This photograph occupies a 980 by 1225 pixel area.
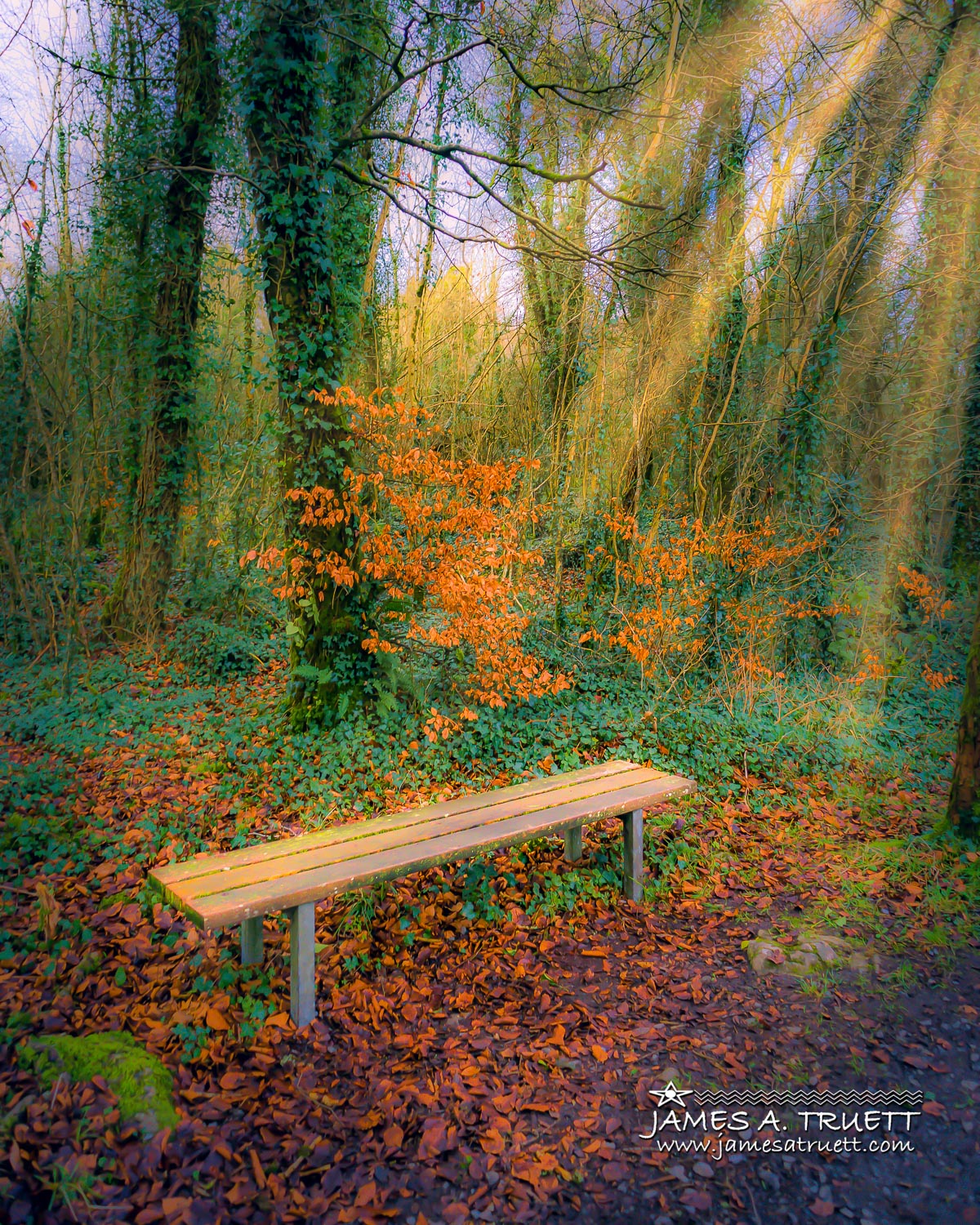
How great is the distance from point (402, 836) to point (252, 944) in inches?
30.2

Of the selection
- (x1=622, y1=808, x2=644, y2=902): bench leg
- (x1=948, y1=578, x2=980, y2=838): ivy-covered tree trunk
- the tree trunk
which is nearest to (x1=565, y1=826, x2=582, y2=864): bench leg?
(x1=622, y1=808, x2=644, y2=902): bench leg

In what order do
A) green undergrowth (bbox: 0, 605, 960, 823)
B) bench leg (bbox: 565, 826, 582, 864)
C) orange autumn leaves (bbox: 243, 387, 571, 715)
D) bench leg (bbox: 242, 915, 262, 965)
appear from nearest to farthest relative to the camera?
bench leg (bbox: 242, 915, 262, 965)
bench leg (bbox: 565, 826, 582, 864)
green undergrowth (bbox: 0, 605, 960, 823)
orange autumn leaves (bbox: 243, 387, 571, 715)

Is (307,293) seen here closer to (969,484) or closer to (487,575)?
(487,575)

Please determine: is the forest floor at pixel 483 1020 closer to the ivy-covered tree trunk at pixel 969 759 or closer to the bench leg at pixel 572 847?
the bench leg at pixel 572 847

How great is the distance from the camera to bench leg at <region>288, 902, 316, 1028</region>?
2.91m

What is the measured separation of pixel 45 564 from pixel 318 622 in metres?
2.98

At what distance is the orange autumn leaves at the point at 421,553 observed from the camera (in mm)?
5535

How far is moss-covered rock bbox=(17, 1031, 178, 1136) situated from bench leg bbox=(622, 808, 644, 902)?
2.46 metres

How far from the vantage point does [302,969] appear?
9.71 feet

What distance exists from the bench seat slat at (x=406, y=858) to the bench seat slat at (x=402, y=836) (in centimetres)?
2

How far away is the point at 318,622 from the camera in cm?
586

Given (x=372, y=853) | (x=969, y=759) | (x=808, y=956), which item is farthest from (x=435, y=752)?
(x=969, y=759)

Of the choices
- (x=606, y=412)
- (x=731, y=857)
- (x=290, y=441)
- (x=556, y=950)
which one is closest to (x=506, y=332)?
(x=606, y=412)

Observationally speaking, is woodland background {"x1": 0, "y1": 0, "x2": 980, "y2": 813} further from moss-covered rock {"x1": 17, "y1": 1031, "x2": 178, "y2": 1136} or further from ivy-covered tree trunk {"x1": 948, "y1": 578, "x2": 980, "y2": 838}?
moss-covered rock {"x1": 17, "y1": 1031, "x2": 178, "y2": 1136}
